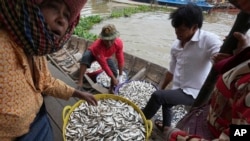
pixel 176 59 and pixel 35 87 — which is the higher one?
pixel 35 87

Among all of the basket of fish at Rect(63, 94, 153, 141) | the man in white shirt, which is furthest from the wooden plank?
the man in white shirt

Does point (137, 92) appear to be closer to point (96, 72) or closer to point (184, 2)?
point (96, 72)

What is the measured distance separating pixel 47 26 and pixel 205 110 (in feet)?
3.75

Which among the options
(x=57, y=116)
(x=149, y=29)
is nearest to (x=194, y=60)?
(x=57, y=116)

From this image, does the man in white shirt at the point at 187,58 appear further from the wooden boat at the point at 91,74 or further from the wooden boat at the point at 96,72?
the wooden boat at the point at 96,72

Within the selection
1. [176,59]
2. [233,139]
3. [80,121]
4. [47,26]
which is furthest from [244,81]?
[176,59]

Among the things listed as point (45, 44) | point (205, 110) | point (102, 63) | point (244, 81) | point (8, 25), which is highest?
point (8, 25)

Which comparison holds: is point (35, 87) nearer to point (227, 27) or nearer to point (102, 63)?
point (102, 63)

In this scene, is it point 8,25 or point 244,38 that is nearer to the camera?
point 8,25

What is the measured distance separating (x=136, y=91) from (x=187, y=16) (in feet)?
5.78

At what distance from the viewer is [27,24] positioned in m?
1.11

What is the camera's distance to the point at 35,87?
1500 millimetres

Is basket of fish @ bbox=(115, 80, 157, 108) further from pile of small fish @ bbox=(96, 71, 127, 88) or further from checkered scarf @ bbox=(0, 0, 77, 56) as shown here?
checkered scarf @ bbox=(0, 0, 77, 56)

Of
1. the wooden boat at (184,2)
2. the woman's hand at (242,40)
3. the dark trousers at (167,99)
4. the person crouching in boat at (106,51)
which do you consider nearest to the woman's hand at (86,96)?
the dark trousers at (167,99)
